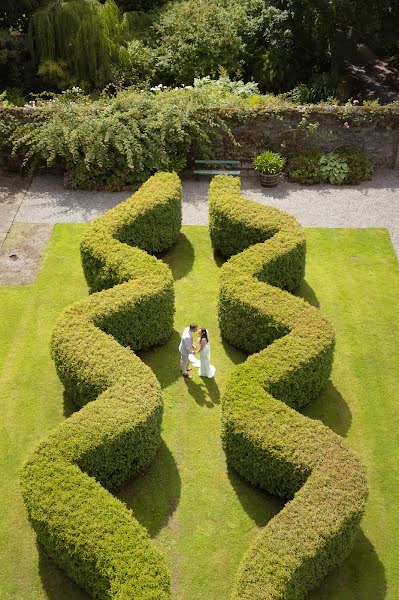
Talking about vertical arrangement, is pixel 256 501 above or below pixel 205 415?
below

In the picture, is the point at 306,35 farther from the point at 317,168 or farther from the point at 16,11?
the point at 16,11

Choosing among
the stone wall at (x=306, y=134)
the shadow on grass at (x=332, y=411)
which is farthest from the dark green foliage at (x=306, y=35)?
the shadow on grass at (x=332, y=411)

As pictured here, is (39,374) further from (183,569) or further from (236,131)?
(236,131)

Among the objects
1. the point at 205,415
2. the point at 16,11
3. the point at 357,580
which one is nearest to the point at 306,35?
the point at 16,11

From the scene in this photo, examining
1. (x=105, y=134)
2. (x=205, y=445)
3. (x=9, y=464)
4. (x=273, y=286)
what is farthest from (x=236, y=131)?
(x=9, y=464)

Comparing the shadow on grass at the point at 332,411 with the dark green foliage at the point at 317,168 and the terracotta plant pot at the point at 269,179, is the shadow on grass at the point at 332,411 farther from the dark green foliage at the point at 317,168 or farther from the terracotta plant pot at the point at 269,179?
the dark green foliage at the point at 317,168
